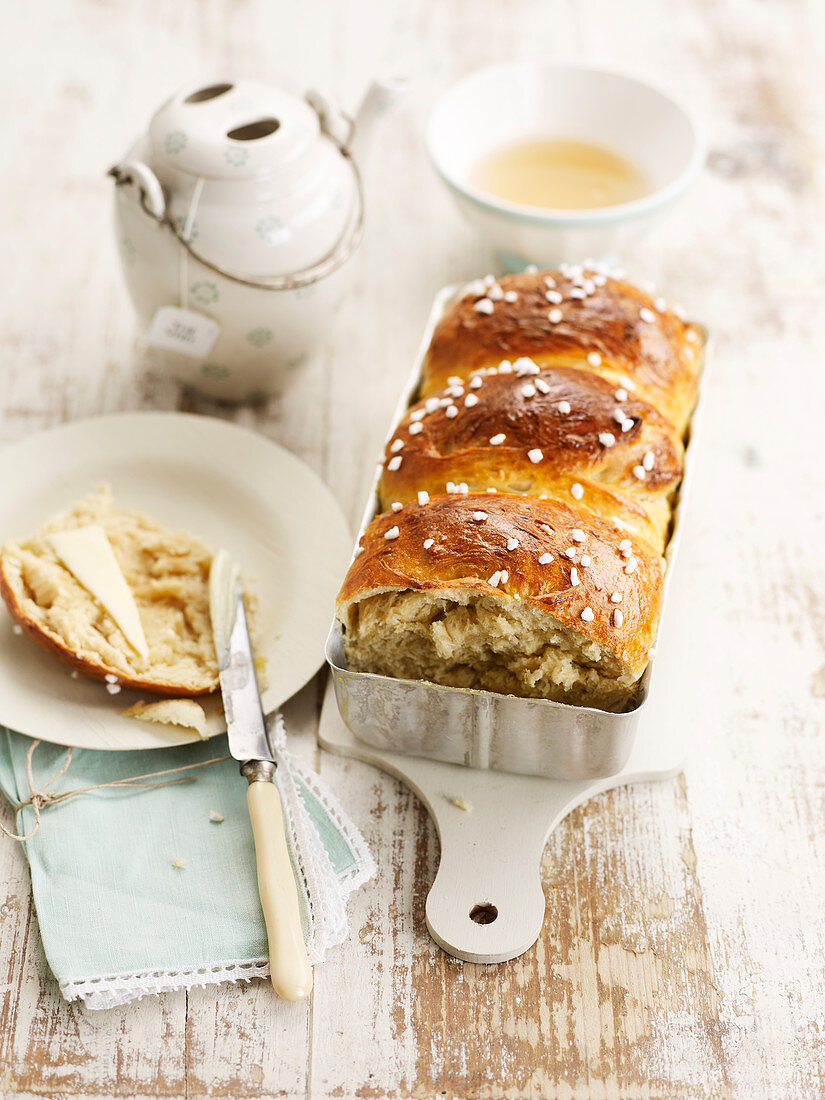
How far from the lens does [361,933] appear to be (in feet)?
5.65

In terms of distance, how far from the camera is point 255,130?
223 cm

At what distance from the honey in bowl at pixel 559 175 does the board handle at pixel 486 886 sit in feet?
5.37

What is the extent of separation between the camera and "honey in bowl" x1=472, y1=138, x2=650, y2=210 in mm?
2762

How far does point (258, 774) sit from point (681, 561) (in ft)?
3.40

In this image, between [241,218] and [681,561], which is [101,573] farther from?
[681,561]

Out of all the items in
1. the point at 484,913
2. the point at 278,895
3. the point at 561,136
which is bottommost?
the point at 484,913

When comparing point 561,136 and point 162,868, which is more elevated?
point 561,136

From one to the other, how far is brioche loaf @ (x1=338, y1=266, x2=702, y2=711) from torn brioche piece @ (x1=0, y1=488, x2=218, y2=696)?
0.38 meters

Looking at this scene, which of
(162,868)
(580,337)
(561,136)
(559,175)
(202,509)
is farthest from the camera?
(561,136)

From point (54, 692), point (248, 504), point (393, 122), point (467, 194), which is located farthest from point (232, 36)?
point (54, 692)

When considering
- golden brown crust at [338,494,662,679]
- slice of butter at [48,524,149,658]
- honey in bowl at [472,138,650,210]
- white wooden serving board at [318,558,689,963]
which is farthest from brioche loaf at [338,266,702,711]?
honey in bowl at [472,138,650,210]

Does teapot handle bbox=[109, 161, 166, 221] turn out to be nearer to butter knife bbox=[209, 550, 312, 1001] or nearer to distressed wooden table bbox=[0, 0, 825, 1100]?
distressed wooden table bbox=[0, 0, 825, 1100]

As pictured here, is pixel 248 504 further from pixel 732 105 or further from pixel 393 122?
pixel 732 105

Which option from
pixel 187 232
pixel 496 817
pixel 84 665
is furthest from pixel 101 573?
pixel 496 817
